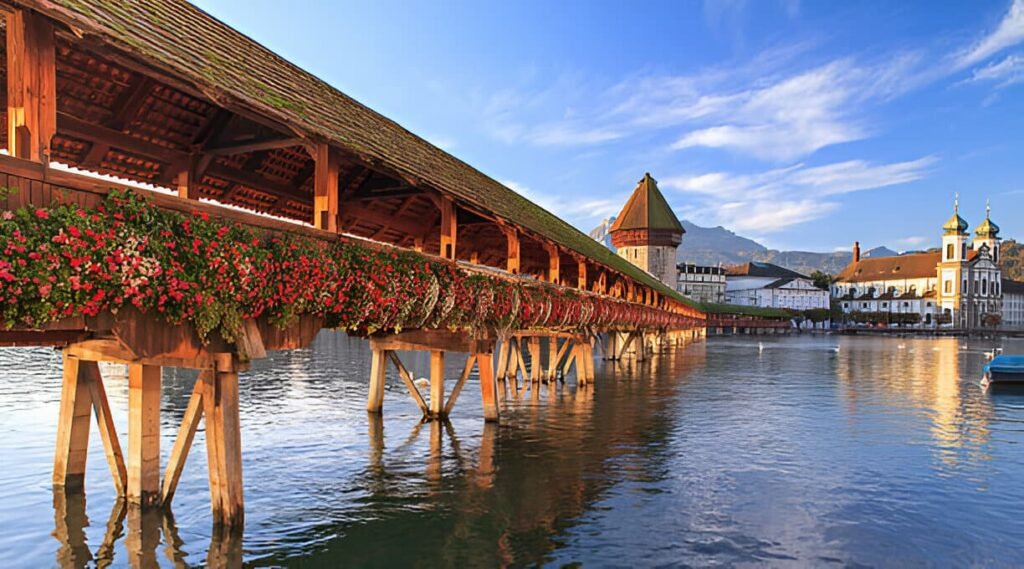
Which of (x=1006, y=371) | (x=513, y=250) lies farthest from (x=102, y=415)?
(x=1006, y=371)

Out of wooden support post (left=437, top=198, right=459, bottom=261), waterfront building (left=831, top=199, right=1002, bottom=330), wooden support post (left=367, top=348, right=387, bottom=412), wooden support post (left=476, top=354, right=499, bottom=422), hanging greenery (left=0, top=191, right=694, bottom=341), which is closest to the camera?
hanging greenery (left=0, top=191, right=694, bottom=341)

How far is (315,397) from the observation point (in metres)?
24.2

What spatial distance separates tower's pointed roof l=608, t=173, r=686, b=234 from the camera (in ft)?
225

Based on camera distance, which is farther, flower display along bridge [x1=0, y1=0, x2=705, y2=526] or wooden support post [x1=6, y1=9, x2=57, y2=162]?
flower display along bridge [x1=0, y1=0, x2=705, y2=526]

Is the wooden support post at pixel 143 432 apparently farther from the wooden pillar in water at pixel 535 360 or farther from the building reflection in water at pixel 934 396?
the wooden pillar in water at pixel 535 360

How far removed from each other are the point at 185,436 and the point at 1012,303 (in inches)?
6828

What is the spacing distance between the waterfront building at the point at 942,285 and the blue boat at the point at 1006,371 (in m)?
111

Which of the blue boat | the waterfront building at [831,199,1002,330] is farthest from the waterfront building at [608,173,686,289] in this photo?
the waterfront building at [831,199,1002,330]

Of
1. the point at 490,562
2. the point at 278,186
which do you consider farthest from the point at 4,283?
the point at 278,186

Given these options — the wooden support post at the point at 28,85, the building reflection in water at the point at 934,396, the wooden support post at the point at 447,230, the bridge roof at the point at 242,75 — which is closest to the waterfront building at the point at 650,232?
the building reflection in water at the point at 934,396

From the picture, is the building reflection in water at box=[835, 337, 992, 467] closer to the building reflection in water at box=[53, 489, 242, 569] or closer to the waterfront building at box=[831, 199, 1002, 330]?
the building reflection in water at box=[53, 489, 242, 569]

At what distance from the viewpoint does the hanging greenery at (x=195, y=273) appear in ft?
18.4

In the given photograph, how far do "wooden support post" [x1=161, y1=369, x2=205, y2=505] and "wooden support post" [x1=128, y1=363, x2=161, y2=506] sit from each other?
12.1 inches

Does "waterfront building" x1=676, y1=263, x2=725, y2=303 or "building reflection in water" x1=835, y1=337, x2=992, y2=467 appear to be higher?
"waterfront building" x1=676, y1=263, x2=725, y2=303
